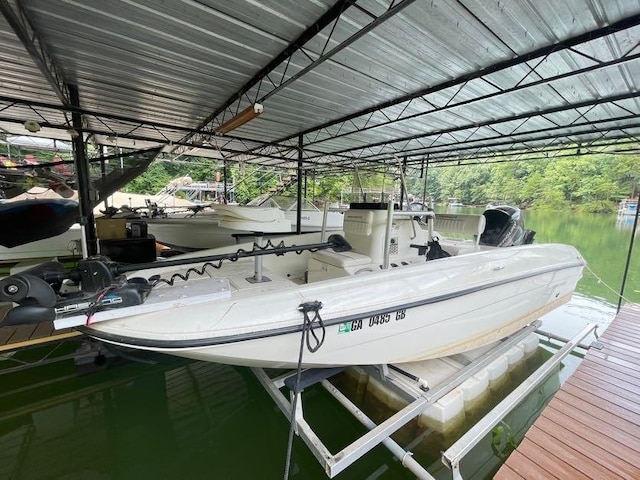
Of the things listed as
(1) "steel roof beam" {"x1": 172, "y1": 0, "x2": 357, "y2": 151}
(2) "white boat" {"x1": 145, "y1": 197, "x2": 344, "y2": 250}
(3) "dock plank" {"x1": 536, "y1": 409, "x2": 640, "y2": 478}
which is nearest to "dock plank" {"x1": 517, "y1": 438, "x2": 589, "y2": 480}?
(3) "dock plank" {"x1": 536, "y1": 409, "x2": 640, "y2": 478}

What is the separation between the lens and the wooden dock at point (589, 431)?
62.5 inches

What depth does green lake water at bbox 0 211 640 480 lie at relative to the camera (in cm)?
186

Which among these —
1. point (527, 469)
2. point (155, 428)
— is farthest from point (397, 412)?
point (155, 428)

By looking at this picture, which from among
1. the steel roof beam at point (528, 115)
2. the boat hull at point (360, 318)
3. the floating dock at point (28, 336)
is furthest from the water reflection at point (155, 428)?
the steel roof beam at point (528, 115)

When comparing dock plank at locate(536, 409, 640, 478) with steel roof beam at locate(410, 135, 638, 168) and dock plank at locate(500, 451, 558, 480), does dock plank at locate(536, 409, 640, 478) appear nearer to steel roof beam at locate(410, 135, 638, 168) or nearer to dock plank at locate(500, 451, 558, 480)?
dock plank at locate(500, 451, 558, 480)

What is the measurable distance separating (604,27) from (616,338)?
125 inches

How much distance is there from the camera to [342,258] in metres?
2.48

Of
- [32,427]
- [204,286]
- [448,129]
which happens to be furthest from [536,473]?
[448,129]

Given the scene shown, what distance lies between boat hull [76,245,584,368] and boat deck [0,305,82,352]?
1.96 m

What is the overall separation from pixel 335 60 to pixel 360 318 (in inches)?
130

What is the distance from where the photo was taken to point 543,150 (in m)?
7.64

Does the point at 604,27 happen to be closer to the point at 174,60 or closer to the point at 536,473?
the point at 536,473

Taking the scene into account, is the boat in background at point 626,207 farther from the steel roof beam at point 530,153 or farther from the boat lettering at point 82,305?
the boat lettering at point 82,305

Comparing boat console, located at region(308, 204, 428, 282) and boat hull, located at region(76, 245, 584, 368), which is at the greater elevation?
boat console, located at region(308, 204, 428, 282)
